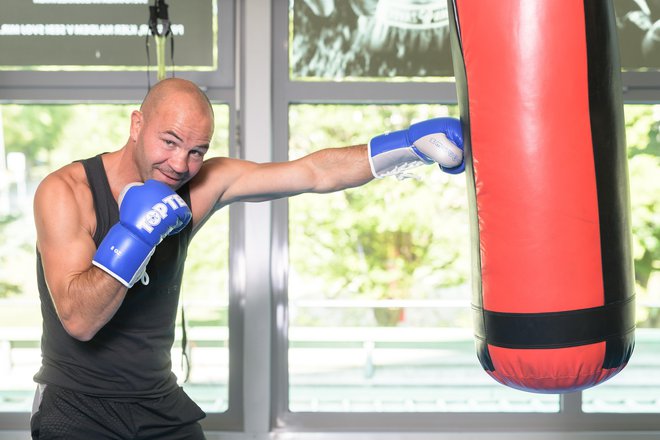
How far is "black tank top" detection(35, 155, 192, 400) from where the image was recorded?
6.86 feet

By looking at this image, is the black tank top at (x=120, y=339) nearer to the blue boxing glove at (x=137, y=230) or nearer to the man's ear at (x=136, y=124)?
the man's ear at (x=136, y=124)

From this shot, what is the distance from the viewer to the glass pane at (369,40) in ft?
11.0

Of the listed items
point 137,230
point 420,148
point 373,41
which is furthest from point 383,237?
point 137,230

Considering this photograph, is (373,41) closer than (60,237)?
No

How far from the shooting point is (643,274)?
3.49 metres

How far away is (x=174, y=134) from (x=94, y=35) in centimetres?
158

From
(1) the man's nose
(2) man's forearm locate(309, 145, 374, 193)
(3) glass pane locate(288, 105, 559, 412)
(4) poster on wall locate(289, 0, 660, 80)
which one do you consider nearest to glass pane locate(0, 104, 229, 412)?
(3) glass pane locate(288, 105, 559, 412)

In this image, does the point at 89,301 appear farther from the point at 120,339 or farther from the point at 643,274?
the point at 643,274

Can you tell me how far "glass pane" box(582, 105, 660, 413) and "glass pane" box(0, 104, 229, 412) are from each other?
65.7 inches

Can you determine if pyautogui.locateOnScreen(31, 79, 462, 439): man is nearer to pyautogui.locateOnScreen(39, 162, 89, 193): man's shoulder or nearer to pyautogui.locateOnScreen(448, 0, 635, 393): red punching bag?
pyautogui.locateOnScreen(39, 162, 89, 193): man's shoulder

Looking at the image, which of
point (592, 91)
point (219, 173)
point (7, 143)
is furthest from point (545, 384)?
point (7, 143)

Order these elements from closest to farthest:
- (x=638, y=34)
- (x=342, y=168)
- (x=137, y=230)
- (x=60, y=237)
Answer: (x=137, y=230) < (x=60, y=237) < (x=342, y=168) < (x=638, y=34)

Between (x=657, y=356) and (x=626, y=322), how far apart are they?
192 cm

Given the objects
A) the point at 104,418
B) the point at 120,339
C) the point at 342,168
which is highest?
the point at 342,168
